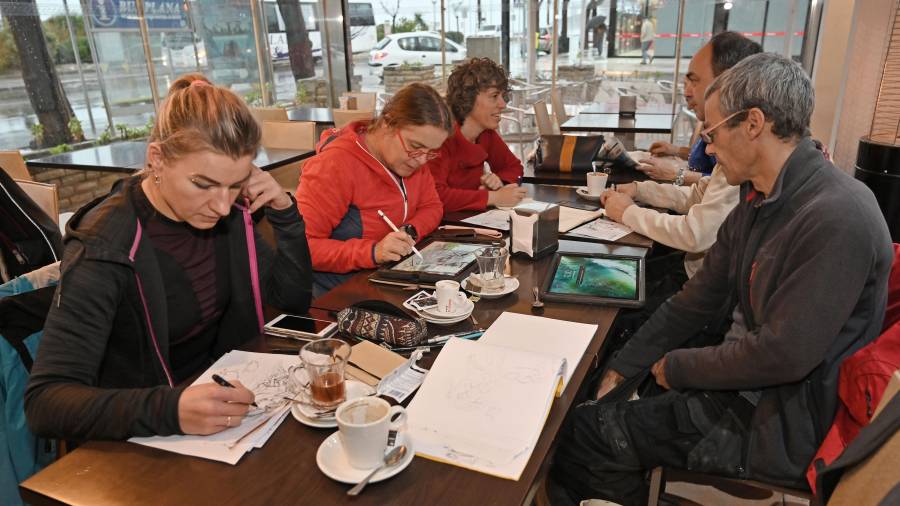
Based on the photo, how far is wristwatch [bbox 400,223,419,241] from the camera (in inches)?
83.9

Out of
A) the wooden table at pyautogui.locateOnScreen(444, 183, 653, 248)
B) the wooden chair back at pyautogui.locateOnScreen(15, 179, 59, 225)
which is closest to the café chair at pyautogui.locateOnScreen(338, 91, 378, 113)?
the wooden table at pyautogui.locateOnScreen(444, 183, 653, 248)

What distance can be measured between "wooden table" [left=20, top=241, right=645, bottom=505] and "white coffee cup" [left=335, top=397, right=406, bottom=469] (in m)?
0.04

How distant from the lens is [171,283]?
1441mm

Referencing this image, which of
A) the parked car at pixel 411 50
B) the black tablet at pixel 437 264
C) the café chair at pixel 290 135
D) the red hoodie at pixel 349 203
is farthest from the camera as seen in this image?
the parked car at pixel 411 50

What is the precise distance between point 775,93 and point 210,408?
1.42 m

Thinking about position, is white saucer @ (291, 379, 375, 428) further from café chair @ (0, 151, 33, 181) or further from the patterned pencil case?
café chair @ (0, 151, 33, 181)

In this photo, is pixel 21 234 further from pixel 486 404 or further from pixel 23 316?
pixel 486 404

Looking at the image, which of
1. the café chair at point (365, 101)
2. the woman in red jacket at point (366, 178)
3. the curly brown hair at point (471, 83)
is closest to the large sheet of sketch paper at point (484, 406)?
the woman in red jacket at point (366, 178)

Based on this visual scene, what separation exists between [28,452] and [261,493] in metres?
0.73

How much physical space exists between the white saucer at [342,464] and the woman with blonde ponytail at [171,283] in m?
0.18

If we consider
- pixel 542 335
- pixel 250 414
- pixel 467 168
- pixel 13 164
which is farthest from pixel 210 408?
pixel 13 164

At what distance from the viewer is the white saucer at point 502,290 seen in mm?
1654

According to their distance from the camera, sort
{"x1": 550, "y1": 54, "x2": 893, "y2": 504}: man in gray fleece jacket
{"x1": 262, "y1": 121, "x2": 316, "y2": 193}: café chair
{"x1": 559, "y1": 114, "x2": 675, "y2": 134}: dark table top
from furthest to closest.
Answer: {"x1": 559, "y1": 114, "x2": 675, "y2": 134}: dark table top
{"x1": 262, "y1": 121, "x2": 316, "y2": 193}: café chair
{"x1": 550, "y1": 54, "x2": 893, "y2": 504}: man in gray fleece jacket

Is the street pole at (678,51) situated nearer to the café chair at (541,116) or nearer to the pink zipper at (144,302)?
the café chair at (541,116)
